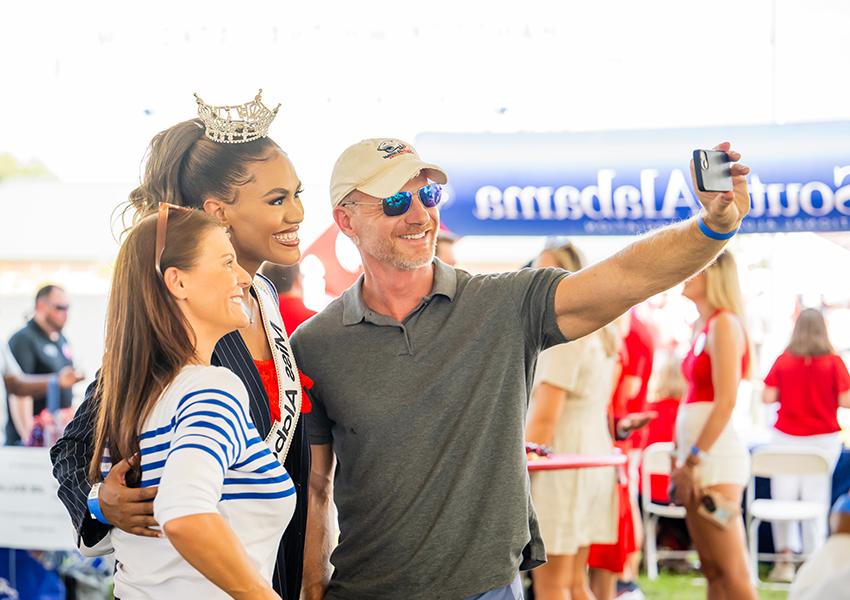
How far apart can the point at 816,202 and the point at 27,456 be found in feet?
12.6

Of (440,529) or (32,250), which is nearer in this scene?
(440,529)

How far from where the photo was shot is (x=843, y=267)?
22.1ft

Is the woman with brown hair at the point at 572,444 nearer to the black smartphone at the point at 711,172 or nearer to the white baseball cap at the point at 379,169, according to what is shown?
the white baseball cap at the point at 379,169

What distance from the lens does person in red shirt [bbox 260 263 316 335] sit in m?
3.85

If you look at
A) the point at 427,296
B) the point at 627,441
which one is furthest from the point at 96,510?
the point at 627,441

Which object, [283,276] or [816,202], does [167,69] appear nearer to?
[283,276]

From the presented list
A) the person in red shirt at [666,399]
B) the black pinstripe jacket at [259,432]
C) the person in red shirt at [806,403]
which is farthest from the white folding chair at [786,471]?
the black pinstripe jacket at [259,432]

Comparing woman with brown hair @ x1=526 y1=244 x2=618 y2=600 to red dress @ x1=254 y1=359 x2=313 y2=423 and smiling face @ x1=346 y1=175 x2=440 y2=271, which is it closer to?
smiling face @ x1=346 y1=175 x2=440 y2=271

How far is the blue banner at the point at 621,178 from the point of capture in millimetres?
4914

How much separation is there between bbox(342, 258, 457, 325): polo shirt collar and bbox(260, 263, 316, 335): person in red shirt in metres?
1.30

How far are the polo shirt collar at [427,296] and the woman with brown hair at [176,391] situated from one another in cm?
67

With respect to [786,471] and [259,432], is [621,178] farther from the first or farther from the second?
[259,432]

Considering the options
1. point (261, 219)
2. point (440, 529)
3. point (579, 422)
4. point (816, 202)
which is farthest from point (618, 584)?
point (261, 219)

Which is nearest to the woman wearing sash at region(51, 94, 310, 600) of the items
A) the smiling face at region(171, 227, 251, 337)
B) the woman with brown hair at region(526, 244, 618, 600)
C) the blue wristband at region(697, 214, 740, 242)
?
the smiling face at region(171, 227, 251, 337)
